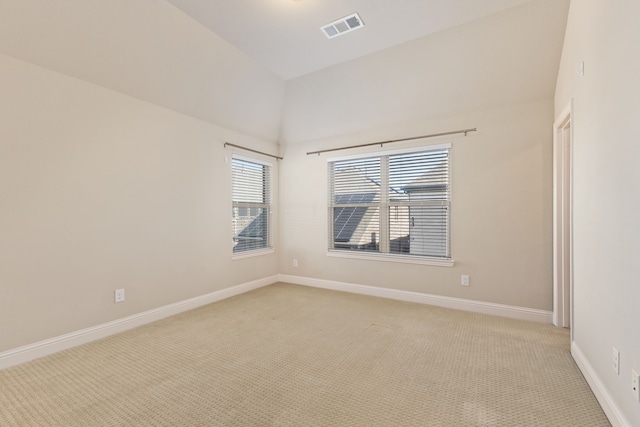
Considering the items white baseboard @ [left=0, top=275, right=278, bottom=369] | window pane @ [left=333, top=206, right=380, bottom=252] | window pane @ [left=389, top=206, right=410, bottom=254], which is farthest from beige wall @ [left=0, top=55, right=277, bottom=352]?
window pane @ [left=389, top=206, right=410, bottom=254]

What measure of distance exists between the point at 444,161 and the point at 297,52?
219cm

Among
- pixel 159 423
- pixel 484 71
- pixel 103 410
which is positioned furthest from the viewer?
pixel 484 71

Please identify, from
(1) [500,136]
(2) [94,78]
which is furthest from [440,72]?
(2) [94,78]

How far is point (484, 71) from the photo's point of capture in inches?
122

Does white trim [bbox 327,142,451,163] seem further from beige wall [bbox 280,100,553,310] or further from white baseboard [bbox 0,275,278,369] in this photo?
white baseboard [bbox 0,275,278,369]

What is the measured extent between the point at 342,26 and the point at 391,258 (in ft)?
9.24

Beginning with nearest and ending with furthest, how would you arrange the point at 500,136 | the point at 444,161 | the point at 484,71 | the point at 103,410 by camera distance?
1. the point at 103,410
2. the point at 484,71
3. the point at 500,136
4. the point at 444,161

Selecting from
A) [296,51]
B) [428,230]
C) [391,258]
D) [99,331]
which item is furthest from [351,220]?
[99,331]

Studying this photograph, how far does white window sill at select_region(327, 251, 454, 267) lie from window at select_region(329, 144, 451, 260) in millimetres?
65

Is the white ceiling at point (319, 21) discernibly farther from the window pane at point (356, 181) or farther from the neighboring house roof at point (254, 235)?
the neighboring house roof at point (254, 235)

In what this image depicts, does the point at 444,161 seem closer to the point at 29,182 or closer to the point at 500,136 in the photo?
the point at 500,136

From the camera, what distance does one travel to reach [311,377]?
6.91ft

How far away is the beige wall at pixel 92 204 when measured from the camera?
7.59 ft

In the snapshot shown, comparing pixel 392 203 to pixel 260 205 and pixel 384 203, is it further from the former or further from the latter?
pixel 260 205
